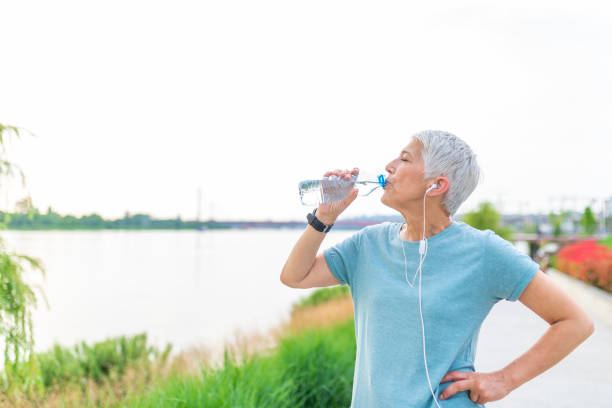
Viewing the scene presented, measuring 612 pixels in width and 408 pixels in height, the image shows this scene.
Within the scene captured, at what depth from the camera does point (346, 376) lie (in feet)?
12.5

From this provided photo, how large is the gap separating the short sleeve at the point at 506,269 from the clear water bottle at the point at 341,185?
0.37 m

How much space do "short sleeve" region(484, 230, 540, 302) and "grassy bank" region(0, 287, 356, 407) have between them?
5.45 feet

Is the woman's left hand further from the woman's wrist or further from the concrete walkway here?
the concrete walkway

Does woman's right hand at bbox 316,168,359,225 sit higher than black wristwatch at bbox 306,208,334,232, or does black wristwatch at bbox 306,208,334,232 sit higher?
woman's right hand at bbox 316,168,359,225

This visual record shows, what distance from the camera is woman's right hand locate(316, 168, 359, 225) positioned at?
5.04ft

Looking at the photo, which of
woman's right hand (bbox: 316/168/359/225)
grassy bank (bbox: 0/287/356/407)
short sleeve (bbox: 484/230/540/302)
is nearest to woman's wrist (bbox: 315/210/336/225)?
woman's right hand (bbox: 316/168/359/225)

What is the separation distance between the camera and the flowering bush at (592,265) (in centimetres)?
863

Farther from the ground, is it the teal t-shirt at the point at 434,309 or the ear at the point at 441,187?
the ear at the point at 441,187

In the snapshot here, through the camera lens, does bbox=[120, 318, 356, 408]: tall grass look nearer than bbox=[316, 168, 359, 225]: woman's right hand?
No

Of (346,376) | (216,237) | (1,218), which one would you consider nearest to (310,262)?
(1,218)

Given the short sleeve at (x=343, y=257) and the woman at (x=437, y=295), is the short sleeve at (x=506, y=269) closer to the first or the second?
the woman at (x=437, y=295)

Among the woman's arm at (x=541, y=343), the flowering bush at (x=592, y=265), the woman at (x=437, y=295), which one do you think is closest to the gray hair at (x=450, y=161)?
the woman at (x=437, y=295)

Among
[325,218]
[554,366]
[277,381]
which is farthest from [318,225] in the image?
[554,366]

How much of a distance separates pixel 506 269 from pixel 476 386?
330 mm
